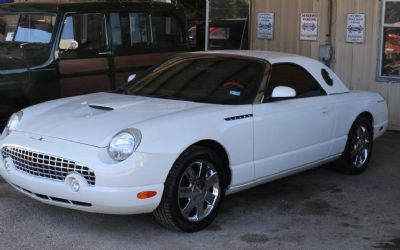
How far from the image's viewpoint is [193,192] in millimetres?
4852

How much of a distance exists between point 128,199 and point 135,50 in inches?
176

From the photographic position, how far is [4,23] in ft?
27.1

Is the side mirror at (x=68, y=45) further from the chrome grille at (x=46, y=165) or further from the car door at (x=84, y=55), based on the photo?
the chrome grille at (x=46, y=165)

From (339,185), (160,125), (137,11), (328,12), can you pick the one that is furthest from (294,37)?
(160,125)

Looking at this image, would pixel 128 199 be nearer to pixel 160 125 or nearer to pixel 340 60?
pixel 160 125

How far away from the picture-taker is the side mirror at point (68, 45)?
772 centimetres

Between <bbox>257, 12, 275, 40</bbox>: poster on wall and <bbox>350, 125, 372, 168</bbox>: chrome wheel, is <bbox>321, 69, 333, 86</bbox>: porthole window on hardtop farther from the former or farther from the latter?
<bbox>257, 12, 275, 40</bbox>: poster on wall

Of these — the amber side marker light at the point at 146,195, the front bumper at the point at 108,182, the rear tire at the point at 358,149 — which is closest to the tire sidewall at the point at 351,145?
the rear tire at the point at 358,149

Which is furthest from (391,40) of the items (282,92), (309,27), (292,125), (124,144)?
(124,144)

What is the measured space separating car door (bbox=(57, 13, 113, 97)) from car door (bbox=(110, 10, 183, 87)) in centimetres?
18

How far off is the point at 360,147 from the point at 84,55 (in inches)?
145

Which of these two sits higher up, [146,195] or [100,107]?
[100,107]

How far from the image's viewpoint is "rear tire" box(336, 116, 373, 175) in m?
6.70

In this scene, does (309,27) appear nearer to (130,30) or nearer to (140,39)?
(140,39)
